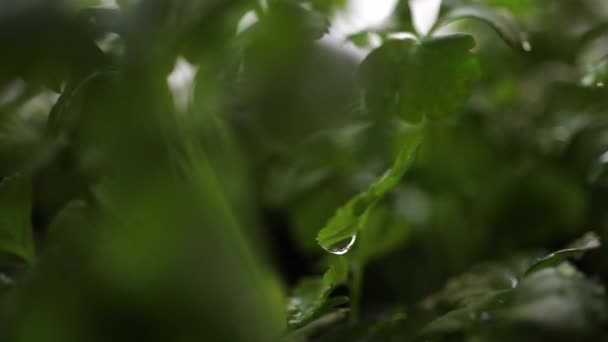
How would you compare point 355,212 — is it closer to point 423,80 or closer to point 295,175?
point 423,80

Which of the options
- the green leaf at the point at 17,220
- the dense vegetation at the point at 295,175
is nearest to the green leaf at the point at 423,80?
the dense vegetation at the point at 295,175

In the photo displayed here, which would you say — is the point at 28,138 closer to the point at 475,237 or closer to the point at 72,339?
the point at 72,339

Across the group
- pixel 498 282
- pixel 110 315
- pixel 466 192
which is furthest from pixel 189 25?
pixel 466 192

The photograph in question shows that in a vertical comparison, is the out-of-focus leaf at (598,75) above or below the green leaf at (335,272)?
above

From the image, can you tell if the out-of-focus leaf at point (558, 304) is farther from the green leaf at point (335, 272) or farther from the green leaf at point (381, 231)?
the green leaf at point (381, 231)

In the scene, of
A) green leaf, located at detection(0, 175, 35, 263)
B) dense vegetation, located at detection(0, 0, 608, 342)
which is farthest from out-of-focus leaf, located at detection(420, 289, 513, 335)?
green leaf, located at detection(0, 175, 35, 263)

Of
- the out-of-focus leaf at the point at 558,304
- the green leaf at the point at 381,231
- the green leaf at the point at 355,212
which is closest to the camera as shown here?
the out-of-focus leaf at the point at 558,304
